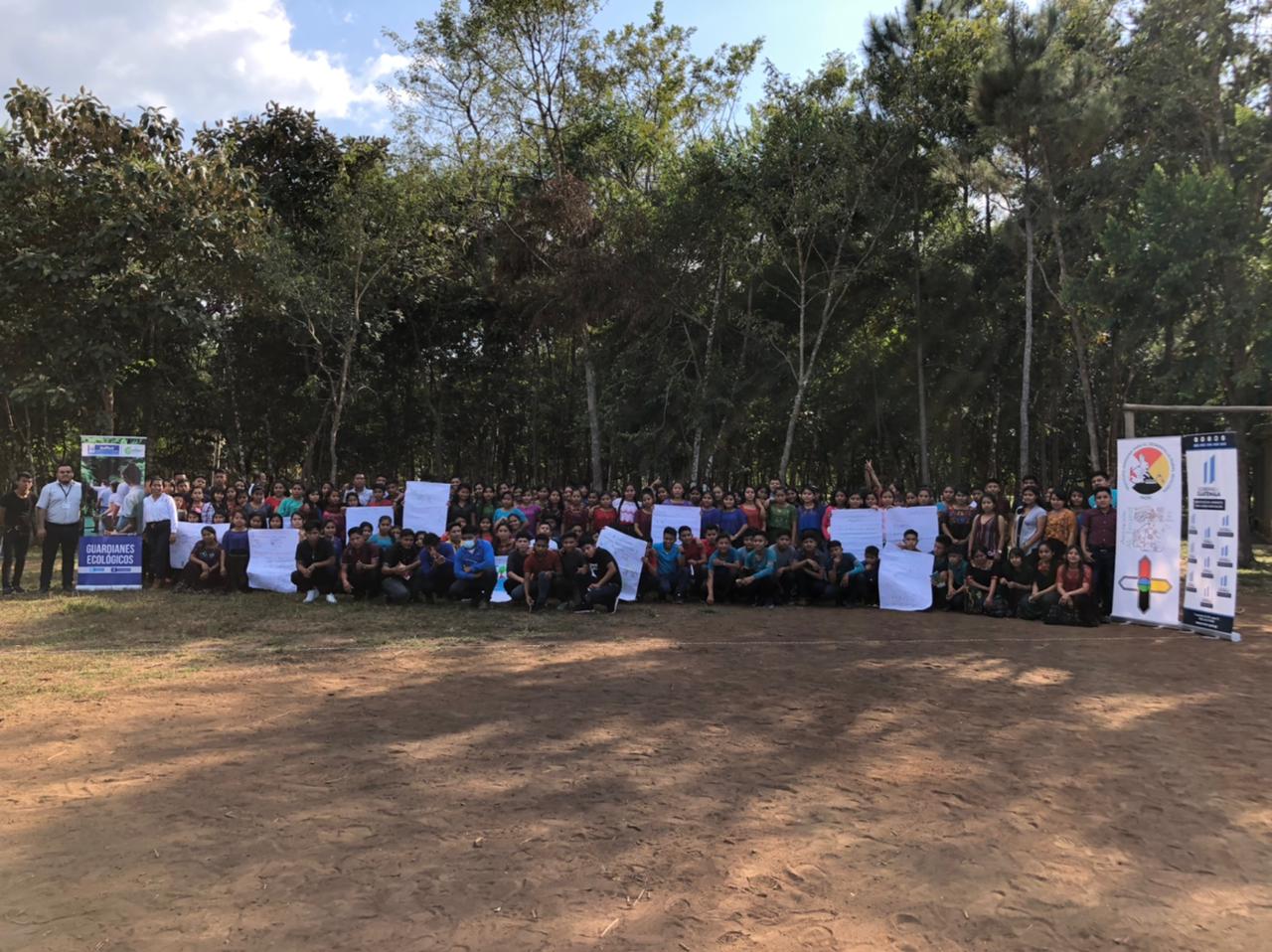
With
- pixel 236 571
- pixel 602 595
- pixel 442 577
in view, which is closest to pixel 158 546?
pixel 236 571

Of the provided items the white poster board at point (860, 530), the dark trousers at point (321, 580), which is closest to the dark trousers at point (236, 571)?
the dark trousers at point (321, 580)

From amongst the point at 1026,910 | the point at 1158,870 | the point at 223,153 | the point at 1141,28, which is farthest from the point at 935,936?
the point at 1141,28

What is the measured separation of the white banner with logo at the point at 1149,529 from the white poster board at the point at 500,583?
689 centimetres

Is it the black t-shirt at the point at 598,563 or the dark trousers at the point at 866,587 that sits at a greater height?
the black t-shirt at the point at 598,563

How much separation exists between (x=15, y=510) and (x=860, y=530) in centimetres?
1045

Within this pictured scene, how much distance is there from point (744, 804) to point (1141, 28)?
1663cm

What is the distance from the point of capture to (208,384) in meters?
23.4

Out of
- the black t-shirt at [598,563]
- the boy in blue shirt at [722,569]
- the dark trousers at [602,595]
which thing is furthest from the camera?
the boy in blue shirt at [722,569]

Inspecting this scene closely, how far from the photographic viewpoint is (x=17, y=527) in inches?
423

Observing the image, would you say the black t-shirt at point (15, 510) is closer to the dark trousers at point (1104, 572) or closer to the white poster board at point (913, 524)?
the white poster board at point (913, 524)

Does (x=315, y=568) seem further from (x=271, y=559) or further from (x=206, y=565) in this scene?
(x=206, y=565)

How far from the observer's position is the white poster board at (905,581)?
34.8 ft

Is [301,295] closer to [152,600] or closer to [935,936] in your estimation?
[152,600]

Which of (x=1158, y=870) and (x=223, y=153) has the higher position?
(x=223, y=153)
